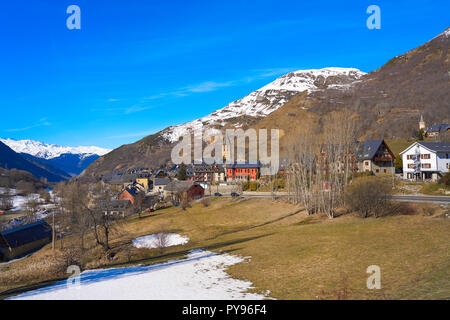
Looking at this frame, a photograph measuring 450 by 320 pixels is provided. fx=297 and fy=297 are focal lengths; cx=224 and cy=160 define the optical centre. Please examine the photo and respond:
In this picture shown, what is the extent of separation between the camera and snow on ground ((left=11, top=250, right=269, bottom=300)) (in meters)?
14.0

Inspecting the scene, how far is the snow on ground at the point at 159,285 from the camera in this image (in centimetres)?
1400

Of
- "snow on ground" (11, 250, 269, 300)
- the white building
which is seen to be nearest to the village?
the white building

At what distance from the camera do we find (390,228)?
24.3 metres

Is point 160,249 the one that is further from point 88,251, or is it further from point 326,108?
point 326,108

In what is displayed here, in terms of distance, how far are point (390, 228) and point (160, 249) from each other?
74.9ft

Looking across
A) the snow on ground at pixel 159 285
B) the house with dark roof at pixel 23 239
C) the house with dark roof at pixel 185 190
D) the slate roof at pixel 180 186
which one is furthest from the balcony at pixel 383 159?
the house with dark roof at pixel 23 239

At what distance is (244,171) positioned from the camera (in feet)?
346

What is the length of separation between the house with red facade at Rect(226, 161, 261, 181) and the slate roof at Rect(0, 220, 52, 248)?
6050 centimetres

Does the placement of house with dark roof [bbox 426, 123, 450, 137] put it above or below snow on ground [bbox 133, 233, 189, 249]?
above

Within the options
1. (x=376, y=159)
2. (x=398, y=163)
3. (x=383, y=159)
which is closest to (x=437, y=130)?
(x=398, y=163)

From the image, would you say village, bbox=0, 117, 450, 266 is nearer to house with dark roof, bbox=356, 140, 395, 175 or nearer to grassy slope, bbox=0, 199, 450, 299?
house with dark roof, bbox=356, 140, 395, 175

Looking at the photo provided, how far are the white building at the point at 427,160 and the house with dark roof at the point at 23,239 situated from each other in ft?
234

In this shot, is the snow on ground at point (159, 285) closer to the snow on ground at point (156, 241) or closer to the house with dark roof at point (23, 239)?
the snow on ground at point (156, 241)
